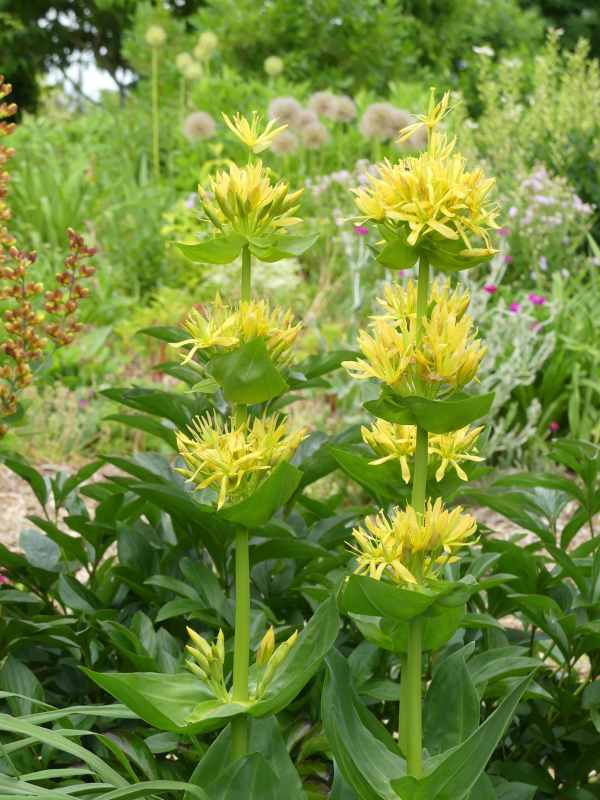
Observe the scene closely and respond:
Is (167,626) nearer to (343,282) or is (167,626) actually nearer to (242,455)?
(242,455)

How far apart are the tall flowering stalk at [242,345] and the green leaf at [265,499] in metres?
0.01

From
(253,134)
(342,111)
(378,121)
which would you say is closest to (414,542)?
(253,134)

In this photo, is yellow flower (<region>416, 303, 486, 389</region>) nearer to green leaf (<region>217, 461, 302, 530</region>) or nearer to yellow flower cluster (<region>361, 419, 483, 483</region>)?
yellow flower cluster (<region>361, 419, 483, 483</region>)

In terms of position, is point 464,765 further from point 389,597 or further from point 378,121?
point 378,121

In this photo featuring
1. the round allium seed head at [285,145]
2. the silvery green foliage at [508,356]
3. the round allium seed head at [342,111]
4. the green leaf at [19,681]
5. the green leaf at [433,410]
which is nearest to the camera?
the green leaf at [433,410]

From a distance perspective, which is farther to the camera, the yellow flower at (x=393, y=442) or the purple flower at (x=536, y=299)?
the purple flower at (x=536, y=299)

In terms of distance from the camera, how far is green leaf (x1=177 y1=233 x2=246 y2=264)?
1372 mm

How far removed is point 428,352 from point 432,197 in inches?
6.6

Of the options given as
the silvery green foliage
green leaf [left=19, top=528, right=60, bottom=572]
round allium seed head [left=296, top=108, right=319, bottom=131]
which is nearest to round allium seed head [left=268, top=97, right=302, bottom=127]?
round allium seed head [left=296, top=108, right=319, bottom=131]

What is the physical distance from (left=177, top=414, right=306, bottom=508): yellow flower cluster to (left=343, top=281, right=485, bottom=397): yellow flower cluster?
15cm

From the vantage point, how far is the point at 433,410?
1223 millimetres

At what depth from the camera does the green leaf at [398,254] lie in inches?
50.4

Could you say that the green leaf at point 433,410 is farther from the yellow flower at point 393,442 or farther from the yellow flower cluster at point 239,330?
the yellow flower cluster at point 239,330

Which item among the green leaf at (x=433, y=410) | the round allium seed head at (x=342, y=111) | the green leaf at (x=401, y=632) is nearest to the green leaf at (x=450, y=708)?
the green leaf at (x=401, y=632)
